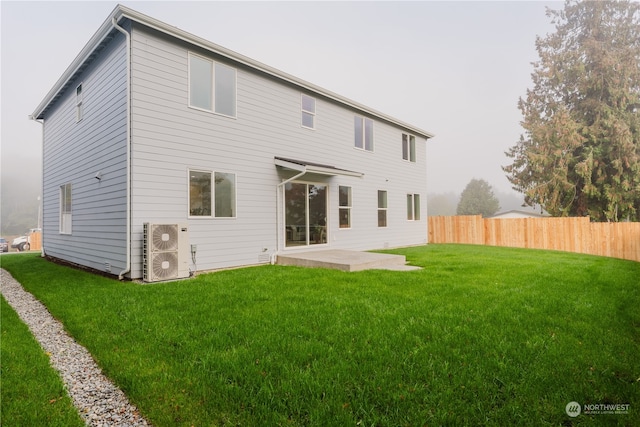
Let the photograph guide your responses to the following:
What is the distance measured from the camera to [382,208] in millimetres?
13508

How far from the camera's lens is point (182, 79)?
7637mm

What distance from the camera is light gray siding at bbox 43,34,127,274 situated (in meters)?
7.20

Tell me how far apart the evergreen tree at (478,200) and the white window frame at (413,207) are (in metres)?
39.3

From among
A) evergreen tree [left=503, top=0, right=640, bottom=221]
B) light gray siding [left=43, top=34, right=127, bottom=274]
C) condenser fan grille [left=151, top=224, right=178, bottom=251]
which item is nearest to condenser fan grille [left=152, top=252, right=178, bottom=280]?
condenser fan grille [left=151, top=224, right=178, bottom=251]

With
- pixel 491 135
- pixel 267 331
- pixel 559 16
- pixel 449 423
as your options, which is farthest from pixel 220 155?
pixel 491 135

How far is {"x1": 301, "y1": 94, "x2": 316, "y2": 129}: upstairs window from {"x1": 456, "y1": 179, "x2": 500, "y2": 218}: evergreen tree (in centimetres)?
4616

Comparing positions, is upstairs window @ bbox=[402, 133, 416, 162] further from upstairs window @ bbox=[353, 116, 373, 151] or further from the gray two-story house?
the gray two-story house

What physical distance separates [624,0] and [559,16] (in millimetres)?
3109

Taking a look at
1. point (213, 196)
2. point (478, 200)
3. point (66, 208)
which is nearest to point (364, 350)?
point (213, 196)

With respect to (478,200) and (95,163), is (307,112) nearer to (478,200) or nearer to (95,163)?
(95,163)

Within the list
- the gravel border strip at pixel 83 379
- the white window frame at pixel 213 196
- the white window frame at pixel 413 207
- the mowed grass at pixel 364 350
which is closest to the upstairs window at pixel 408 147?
the white window frame at pixel 413 207

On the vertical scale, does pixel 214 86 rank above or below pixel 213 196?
above

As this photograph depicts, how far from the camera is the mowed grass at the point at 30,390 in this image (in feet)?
7.20

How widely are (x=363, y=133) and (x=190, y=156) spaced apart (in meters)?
7.14
